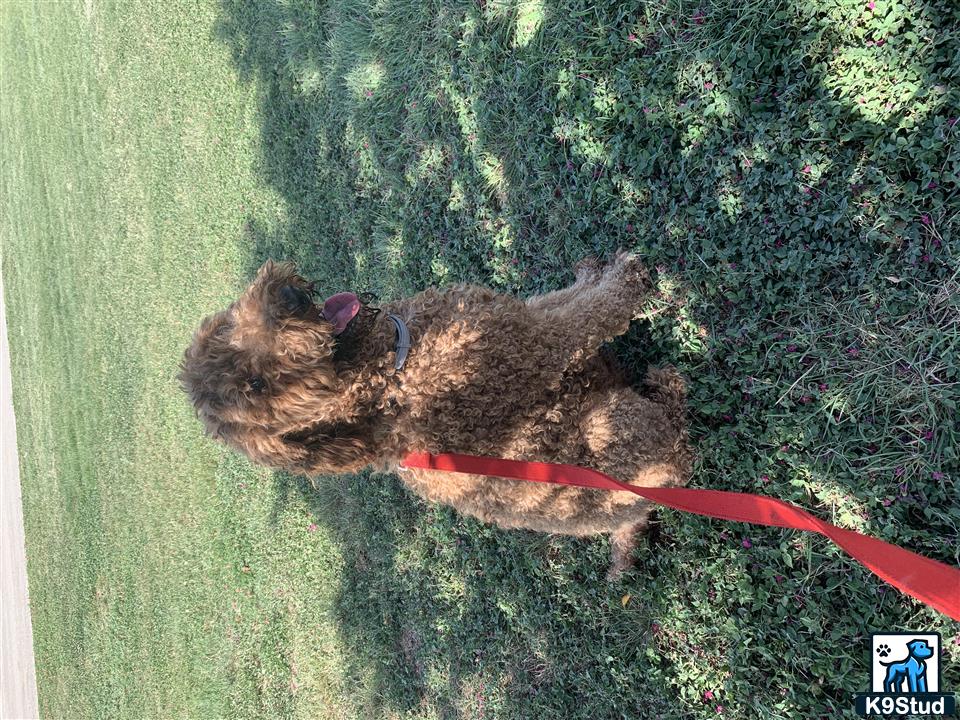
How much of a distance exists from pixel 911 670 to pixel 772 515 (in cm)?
107

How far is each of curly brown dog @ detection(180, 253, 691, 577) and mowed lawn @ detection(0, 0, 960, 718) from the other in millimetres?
431

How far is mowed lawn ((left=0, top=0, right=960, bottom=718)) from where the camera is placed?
2654mm

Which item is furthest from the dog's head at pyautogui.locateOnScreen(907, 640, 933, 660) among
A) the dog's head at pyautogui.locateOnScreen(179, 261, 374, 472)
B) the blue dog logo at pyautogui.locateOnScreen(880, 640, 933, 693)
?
the dog's head at pyautogui.locateOnScreen(179, 261, 374, 472)

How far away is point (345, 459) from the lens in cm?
265

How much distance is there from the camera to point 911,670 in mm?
2527

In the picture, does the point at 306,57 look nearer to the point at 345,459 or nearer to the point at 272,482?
the point at 272,482

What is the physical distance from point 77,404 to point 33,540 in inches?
83.3

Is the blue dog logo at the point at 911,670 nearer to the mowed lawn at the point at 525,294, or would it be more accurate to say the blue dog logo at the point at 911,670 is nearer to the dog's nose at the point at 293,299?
the mowed lawn at the point at 525,294

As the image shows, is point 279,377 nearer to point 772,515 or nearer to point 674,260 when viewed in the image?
point 772,515

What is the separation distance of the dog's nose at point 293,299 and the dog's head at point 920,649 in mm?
2804

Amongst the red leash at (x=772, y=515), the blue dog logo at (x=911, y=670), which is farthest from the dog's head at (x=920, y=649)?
the red leash at (x=772, y=515)

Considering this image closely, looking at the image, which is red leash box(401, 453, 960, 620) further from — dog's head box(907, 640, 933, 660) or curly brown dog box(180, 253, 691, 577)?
dog's head box(907, 640, 933, 660)

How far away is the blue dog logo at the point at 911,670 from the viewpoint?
2467 millimetres

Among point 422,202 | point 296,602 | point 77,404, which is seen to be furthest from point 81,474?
point 422,202
